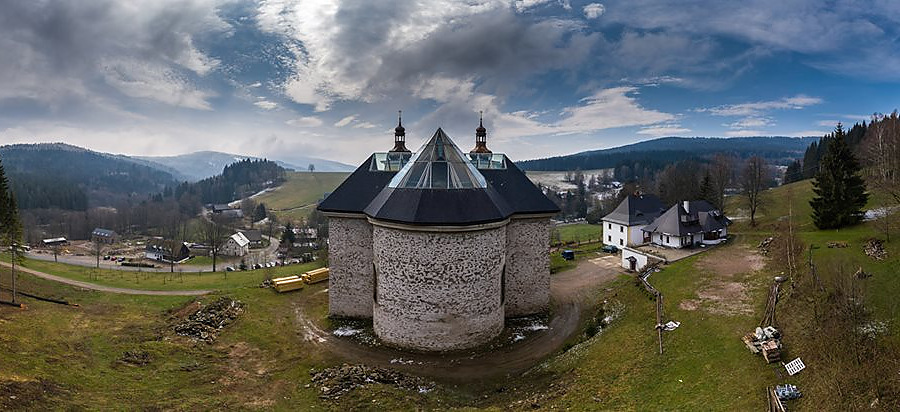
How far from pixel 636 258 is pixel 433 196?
2097cm

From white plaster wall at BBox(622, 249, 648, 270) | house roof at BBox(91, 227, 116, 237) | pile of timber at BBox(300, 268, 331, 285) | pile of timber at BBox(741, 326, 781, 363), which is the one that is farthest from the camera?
house roof at BBox(91, 227, 116, 237)

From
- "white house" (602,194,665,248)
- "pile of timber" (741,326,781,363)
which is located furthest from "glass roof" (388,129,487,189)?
"white house" (602,194,665,248)

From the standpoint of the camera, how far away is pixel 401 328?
21156 millimetres

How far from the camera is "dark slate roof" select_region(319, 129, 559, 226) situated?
20391 millimetres

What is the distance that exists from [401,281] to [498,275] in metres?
4.86

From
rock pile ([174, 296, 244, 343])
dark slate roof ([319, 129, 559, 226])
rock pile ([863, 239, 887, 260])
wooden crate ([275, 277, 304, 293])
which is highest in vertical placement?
dark slate roof ([319, 129, 559, 226])

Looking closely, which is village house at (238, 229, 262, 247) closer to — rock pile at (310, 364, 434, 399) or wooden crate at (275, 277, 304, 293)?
wooden crate at (275, 277, 304, 293)

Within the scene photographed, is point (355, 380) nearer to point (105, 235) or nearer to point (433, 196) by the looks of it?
point (433, 196)

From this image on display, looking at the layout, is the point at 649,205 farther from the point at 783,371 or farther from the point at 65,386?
the point at 65,386

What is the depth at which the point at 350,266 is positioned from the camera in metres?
25.1

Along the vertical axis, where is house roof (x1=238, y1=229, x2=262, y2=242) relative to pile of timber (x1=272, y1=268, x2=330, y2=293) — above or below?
below

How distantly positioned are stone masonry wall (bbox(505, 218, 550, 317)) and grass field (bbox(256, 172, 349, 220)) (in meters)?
108

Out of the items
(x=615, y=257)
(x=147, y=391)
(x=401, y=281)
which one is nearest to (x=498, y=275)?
(x=401, y=281)

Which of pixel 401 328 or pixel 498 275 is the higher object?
pixel 498 275
